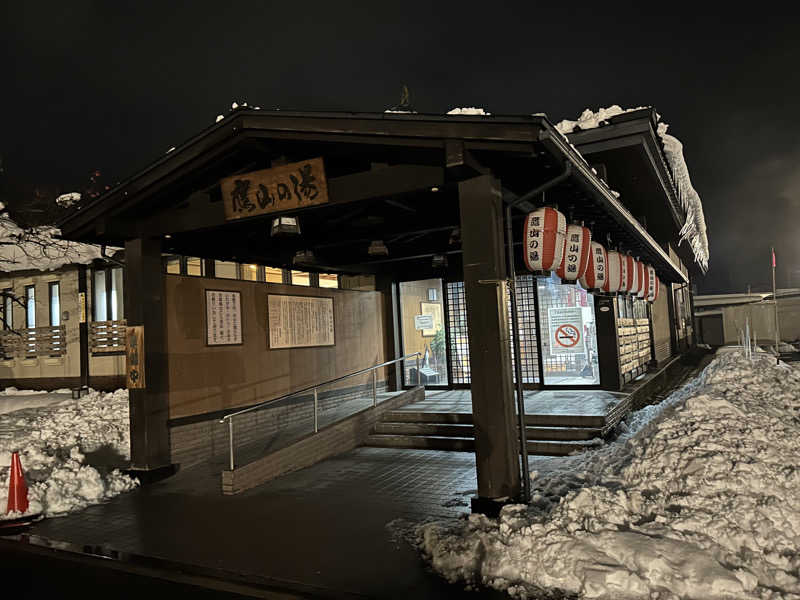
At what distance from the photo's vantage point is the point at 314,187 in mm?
7535

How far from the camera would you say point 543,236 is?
7.36 metres

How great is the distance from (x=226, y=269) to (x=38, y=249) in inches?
A: 317

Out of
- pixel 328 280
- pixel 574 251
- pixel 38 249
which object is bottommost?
pixel 574 251

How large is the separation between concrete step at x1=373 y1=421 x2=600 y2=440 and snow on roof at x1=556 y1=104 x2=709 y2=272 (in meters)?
5.84

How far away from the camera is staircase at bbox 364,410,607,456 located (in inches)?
377

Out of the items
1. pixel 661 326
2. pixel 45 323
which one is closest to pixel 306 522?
pixel 45 323

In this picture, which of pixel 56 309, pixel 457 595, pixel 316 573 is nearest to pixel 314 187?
pixel 316 573

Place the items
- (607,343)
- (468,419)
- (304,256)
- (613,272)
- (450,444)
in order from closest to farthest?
(450,444) → (468,419) → (613,272) → (304,256) → (607,343)

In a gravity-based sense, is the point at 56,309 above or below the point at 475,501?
above

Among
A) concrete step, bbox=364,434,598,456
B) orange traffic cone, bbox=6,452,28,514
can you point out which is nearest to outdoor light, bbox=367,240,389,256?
concrete step, bbox=364,434,598,456

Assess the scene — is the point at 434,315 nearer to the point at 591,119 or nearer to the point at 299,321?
the point at 299,321

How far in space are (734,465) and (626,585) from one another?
239 cm

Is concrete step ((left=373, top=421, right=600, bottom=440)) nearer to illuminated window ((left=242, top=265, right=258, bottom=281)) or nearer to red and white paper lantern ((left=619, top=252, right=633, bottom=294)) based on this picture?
red and white paper lantern ((left=619, top=252, right=633, bottom=294))

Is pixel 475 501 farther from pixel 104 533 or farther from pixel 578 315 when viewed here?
pixel 578 315
